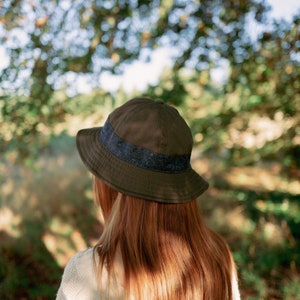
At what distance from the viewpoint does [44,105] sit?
392 centimetres

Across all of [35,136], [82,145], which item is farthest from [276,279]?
[82,145]

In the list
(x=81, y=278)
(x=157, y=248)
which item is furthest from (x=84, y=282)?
(x=157, y=248)

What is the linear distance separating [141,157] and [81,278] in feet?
1.49

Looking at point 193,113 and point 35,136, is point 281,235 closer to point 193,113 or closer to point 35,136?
point 193,113

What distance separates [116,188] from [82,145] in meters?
0.32

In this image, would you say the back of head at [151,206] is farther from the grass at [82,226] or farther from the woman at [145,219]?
the grass at [82,226]

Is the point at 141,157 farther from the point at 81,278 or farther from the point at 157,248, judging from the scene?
the point at 81,278

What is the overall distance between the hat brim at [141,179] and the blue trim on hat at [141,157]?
15mm

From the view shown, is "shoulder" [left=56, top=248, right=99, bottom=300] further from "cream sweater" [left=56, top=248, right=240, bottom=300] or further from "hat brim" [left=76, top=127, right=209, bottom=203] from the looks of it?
"hat brim" [left=76, top=127, right=209, bottom=203]

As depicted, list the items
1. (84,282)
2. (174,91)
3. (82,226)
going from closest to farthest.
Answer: (84,282) → (174,91) → (82,226)

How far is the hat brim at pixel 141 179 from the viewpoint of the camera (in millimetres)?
1463

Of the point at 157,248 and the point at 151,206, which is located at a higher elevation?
the point at 151,206

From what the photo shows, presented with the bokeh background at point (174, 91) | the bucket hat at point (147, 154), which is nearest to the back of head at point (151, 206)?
the bucket hat at point (147, 154)

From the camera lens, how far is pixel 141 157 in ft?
4.99
